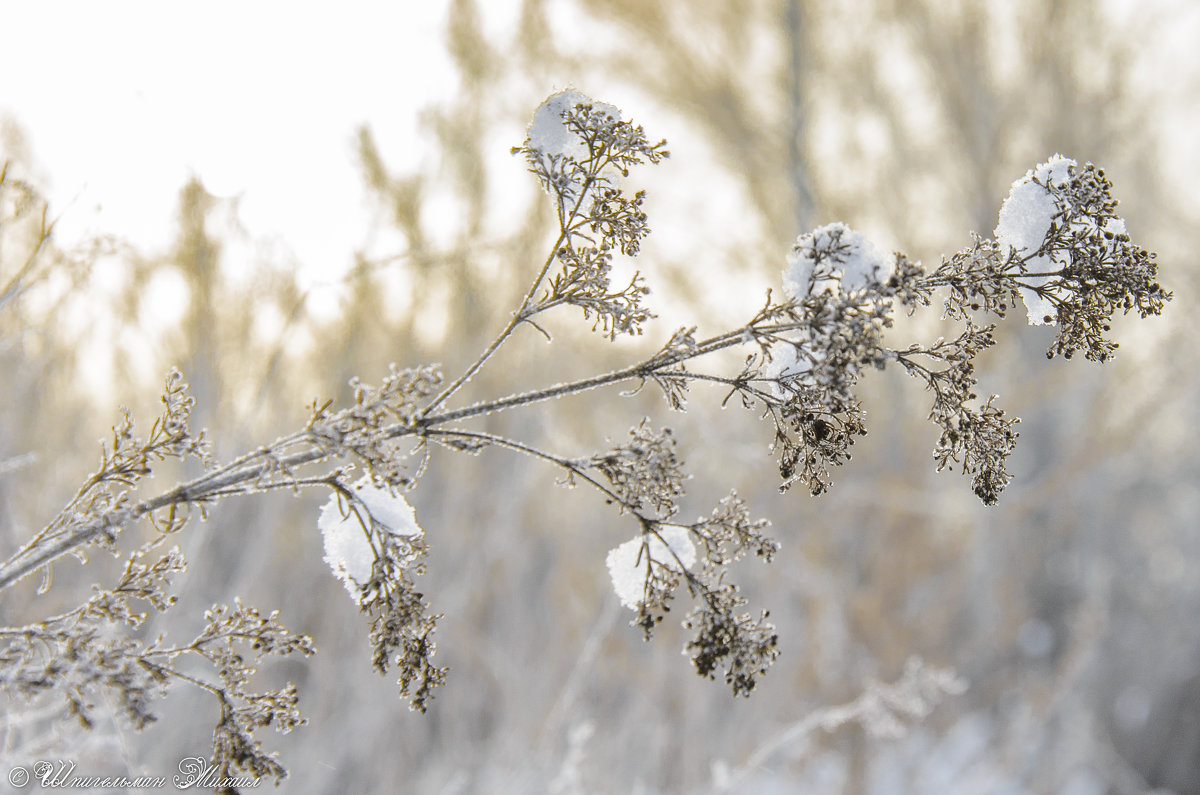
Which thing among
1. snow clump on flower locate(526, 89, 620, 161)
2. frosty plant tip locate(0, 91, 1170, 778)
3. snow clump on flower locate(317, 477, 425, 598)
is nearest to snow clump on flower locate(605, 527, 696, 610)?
frosty plant tip locate(0, 91, 1170, 778)

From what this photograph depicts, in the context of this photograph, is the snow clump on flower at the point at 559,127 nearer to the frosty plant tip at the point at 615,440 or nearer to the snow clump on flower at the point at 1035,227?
Answer: the frosty plant tip at the point at 615,440

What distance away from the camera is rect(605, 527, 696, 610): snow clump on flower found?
1.11 m

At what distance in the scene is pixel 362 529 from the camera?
1.06m

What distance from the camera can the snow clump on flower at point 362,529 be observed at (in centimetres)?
102

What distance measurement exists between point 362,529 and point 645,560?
38 cm

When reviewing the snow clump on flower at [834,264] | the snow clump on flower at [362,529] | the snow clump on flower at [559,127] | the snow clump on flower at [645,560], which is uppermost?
the snow clump on flower at [559,127]

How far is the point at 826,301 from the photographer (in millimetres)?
992

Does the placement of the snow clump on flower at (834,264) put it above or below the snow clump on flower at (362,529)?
above

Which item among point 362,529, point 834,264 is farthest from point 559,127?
point 362,529

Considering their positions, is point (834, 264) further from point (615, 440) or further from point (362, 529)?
point (362, 529)

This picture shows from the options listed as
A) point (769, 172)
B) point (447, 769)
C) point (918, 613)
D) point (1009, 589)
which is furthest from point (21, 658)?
point (769, 172)

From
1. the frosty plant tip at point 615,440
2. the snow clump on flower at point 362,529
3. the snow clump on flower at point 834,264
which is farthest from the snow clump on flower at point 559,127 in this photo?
the snow clump on flower at point 362,529

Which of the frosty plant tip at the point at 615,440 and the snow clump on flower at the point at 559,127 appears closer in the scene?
the frosty plant tip at the point at 615,440

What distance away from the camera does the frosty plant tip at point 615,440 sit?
3.07ft
